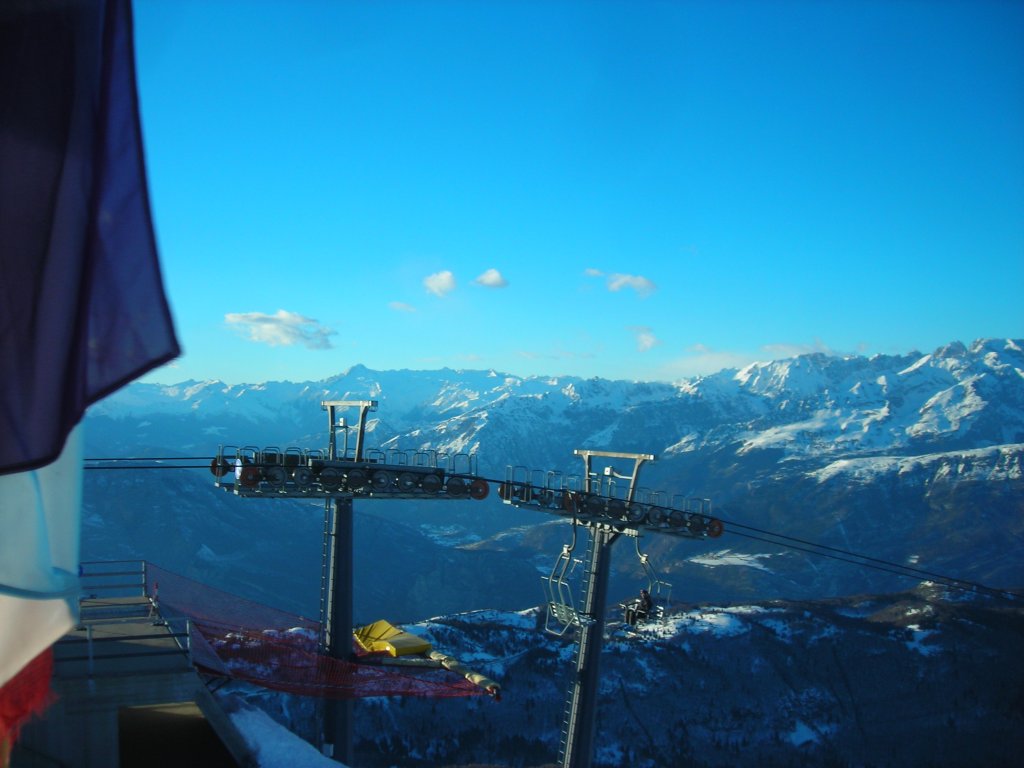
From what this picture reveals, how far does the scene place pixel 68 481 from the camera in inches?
177

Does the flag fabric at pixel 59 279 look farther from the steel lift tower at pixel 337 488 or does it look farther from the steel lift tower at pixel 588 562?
the steel lift tower at pixel 588 562

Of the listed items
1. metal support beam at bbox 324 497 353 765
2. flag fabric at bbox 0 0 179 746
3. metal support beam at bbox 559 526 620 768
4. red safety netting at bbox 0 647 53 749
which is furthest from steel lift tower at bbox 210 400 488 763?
flag fabric at bbox 0 0 179 746

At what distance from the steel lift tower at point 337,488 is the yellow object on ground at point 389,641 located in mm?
1476

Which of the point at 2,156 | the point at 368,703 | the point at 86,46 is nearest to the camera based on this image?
the point at 2,156

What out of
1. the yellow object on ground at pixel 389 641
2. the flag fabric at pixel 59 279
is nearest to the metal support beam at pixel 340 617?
the yellow object on ground at pixel 389 641

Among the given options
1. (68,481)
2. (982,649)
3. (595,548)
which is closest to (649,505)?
(595,548)

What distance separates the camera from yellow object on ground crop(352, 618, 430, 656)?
24.7m

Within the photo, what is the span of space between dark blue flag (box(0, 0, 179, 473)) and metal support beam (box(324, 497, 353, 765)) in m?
19.5

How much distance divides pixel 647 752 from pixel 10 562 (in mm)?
95579

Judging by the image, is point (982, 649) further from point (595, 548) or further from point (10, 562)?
point (10, 562)

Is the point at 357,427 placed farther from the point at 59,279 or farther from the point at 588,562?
the point at 59,279

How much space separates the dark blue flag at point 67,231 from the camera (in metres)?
4.10

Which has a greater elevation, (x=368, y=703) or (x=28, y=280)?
(x=28, y=280)

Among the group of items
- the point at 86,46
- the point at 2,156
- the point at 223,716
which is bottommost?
the point at 223,716
